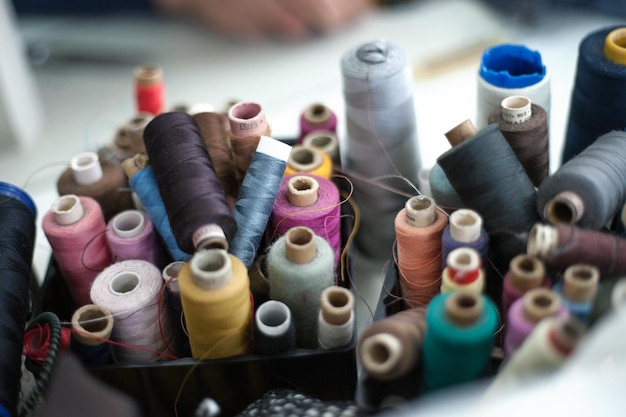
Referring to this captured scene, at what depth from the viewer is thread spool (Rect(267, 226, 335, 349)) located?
0.84 meters

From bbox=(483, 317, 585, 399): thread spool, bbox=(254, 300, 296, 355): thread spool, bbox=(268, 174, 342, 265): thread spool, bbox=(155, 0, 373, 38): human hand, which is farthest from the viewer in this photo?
bbox=(155, 0, 373, 38): human hand

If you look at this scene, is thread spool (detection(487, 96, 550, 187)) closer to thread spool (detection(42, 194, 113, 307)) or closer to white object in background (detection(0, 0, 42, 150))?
thread spool (detection(42, 194, 113, 307))

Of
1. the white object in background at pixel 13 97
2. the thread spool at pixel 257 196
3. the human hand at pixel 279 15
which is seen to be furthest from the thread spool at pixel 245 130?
the human hand at pixel 279 15

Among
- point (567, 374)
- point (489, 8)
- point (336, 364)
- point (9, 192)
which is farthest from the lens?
point (489, 8)

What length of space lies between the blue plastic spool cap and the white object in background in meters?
1.06

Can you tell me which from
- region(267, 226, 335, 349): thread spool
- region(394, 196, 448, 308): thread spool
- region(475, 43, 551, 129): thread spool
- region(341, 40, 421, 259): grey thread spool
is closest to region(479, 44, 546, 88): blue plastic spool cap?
region(475, 43, 551, 129): thread spool

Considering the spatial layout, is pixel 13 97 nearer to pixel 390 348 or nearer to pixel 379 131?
pixel 379 131

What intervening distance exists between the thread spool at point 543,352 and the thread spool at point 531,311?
0.02m

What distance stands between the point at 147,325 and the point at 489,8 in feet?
4.47

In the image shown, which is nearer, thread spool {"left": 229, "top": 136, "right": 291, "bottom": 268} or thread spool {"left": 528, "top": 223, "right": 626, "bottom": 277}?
thread spool {"left": 528, "top": 223, "right": 626, "bottom": 277}

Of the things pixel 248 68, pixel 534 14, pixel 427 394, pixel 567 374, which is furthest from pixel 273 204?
pixel 534 14

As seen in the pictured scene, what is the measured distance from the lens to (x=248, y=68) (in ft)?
5.85

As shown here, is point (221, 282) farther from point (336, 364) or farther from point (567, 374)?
point (567, 374)

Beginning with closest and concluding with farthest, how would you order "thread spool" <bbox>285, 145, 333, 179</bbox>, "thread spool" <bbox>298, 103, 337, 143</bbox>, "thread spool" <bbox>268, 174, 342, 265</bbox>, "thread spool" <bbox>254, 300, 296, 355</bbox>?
1. "thread spool" <bbox>254, 300, 296, 355</bbox>
2. "thread spool" <bbox>268, 174, 342, 265</bbox>
3. "thread spool" <bbox>285, 145, 333, 179</bbox>
4. "thread spool" <bbox>298, 103, 337, 143</bbox>
